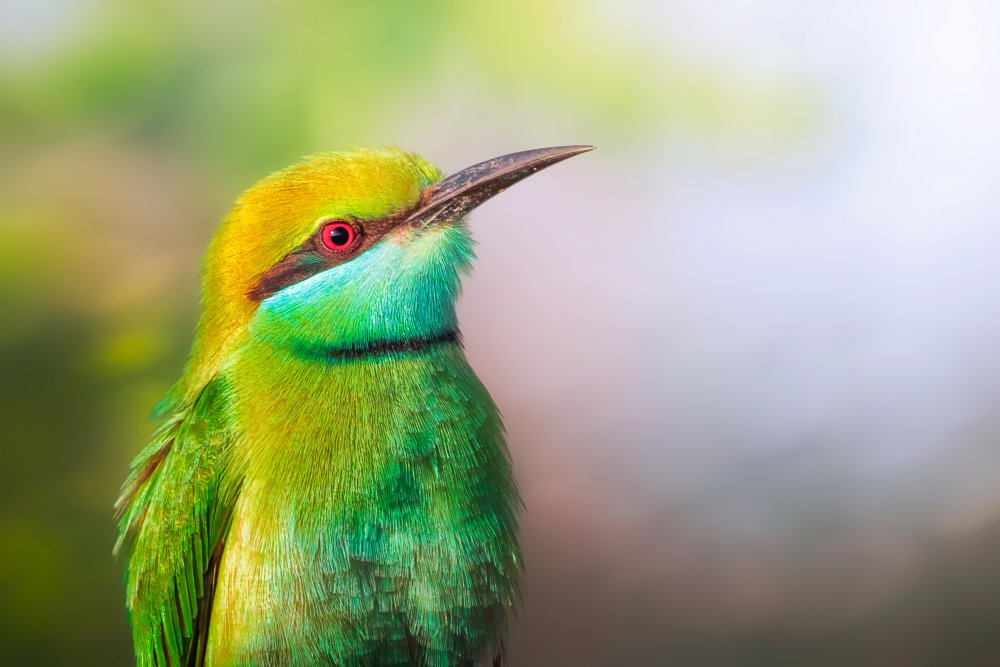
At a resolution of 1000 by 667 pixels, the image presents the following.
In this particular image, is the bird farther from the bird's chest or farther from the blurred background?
the blurred background

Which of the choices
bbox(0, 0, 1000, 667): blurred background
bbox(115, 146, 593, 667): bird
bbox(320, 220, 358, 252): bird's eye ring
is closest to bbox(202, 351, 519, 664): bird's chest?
bbox(115, 146, 593, 667): bird

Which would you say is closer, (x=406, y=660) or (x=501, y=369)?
(x=406, y=660)

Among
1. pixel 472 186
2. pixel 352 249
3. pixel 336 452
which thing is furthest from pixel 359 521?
pixel 472 186

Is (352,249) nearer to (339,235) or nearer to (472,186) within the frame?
(339,235)

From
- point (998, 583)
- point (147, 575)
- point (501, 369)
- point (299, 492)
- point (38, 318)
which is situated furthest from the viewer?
point (998, 583)

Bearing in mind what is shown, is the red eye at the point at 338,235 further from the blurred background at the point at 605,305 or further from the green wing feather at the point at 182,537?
the blurred background at the point at 605,305

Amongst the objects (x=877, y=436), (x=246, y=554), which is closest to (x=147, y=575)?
(x=246, y=554)

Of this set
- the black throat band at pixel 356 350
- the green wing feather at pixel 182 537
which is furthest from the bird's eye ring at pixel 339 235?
the green wing feather at pixel 182 537

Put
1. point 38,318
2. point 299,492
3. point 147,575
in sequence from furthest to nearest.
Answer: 1. point 38,318
2. point 147,575
3. point 299,492

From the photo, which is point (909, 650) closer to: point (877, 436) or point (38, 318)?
point (877, 436)
